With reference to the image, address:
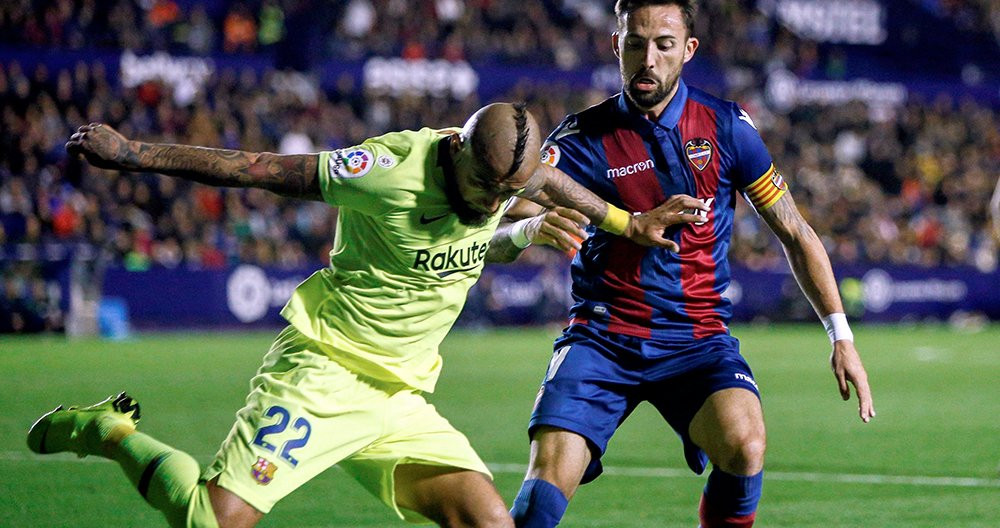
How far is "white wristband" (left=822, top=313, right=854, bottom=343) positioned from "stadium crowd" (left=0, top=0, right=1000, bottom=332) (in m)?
16.7

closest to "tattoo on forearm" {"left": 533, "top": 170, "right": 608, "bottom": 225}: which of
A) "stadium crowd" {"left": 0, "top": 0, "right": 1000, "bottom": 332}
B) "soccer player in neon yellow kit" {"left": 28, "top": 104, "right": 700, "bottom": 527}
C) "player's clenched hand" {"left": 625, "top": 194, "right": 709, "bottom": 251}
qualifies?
"player's clenched hand" {"left": 625, "top": 194, "right": 709, "bottom": 251}

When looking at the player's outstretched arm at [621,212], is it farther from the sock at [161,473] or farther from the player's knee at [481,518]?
the sock at [161,473]

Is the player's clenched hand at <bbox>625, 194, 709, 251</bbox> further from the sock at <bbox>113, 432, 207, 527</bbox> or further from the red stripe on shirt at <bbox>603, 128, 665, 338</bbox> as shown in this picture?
the sock at <bbox>113, 432, 207, 527</bbox>

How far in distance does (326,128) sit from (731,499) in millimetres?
20544

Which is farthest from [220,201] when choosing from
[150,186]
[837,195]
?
[837,195]

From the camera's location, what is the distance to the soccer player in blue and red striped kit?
5465 mm

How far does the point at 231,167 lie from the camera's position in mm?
4570

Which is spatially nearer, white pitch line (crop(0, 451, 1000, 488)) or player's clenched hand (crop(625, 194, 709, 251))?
player's clenched hand (crop(625, 194, 709, 251))

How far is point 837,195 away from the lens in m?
30.1

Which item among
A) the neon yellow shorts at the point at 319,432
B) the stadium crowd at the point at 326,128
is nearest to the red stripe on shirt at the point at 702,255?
the neon yellow shorts at the point at 319,432

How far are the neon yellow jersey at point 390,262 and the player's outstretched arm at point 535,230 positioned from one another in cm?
56

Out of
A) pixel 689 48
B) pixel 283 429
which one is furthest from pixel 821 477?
pixel 283 429

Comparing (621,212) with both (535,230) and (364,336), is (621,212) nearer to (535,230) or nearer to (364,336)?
(535,230)

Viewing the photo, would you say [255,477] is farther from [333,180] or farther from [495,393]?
[495,393]
